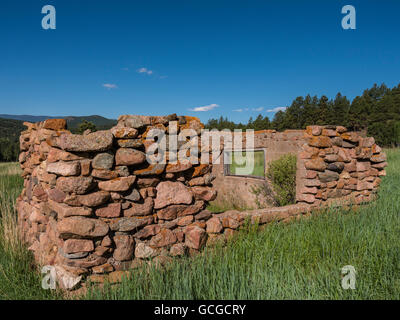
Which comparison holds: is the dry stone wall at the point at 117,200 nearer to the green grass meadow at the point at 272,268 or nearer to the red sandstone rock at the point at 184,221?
the red sandstone rock at the point at 184,221

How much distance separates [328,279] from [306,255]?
487mm

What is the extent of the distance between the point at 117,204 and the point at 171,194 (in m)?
0.67

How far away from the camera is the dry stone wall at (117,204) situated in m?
A: 2.71

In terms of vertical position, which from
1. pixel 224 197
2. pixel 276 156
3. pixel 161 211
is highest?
pixel 276 156

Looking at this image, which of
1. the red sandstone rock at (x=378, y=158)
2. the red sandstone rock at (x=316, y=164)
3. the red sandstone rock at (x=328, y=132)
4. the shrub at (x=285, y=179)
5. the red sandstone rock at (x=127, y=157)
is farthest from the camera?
the shrub at (x=285, y=179)

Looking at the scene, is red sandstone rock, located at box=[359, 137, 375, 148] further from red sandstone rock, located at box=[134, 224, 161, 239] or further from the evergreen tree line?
the evergreen tree line

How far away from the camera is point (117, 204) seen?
2.89 meters

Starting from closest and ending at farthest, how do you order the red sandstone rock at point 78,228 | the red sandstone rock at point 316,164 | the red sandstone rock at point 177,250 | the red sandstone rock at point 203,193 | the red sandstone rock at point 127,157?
the red sandstone rock at point 78,228, the red sandstone rock at point 127,157, the red sandstone rock at point 177,250, the red sandstone rock at point 203,193, the red sandstone rock at point 316,164

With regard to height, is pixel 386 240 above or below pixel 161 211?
below

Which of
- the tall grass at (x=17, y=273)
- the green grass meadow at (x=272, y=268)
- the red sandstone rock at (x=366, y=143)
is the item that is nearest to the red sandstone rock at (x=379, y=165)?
the red sandstone rock at (x=366, y=143)
